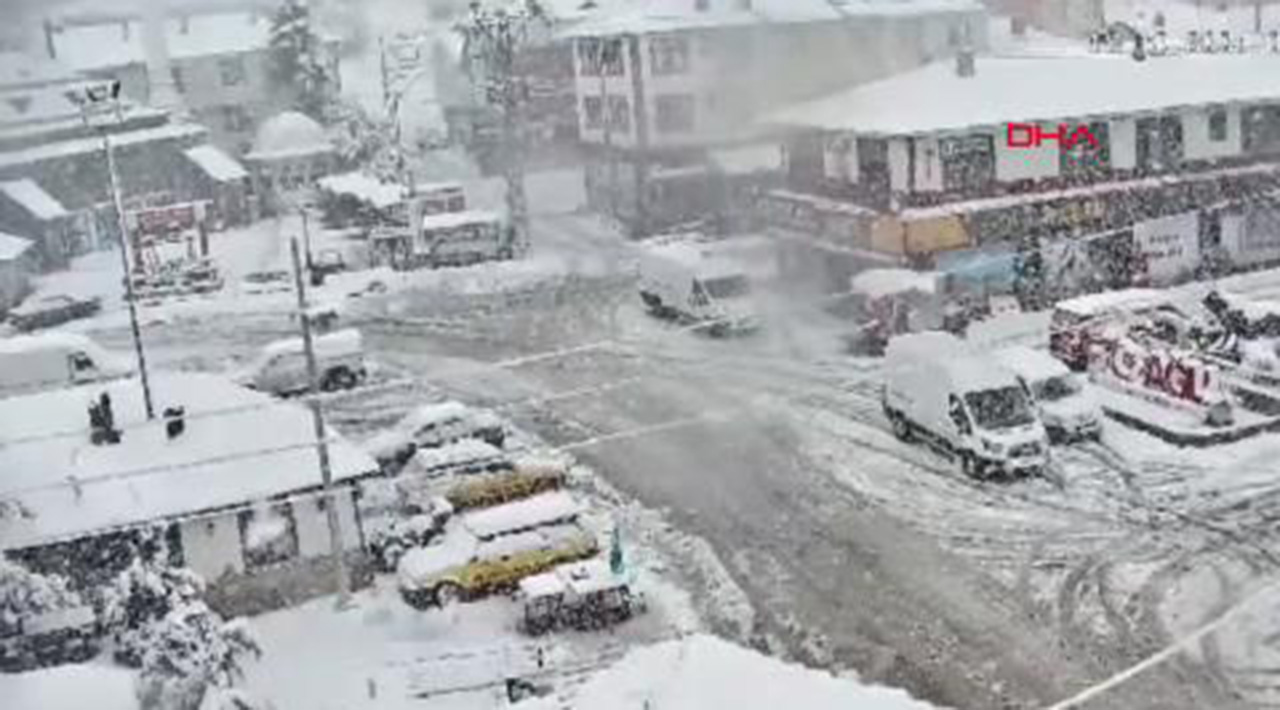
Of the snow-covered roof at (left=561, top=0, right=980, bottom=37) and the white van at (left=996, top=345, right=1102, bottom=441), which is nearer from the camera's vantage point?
the white van at (left=996, top=345, right=1102, bottom=441)

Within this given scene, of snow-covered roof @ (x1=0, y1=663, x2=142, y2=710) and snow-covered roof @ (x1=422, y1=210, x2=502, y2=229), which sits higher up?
snow-covered roof @ (x1=422, y1=210, x2=502, y2=229)

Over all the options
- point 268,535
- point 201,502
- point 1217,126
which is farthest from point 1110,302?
point 201,502

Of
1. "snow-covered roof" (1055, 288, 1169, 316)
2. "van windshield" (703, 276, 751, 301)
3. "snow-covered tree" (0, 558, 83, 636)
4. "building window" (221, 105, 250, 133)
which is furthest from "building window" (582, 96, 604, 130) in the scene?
"snow-covered tree" (0, 558, 83, 636)

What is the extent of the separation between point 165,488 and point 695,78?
2159 centimetres

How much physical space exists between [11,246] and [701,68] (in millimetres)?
20394

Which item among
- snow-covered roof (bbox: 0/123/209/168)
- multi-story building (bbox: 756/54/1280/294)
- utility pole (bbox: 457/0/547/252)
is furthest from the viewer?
utility pole (bbox: 457/0/547/252)

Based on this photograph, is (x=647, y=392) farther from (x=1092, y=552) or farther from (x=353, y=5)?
(x=353, y=5)

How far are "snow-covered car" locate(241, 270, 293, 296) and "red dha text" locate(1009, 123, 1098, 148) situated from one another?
71.0 feet

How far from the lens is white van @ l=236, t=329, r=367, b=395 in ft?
114

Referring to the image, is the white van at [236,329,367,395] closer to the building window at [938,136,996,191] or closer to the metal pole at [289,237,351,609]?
the metal pole at [289,237,351,609]

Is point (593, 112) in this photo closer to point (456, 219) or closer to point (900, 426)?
point (456, 219)

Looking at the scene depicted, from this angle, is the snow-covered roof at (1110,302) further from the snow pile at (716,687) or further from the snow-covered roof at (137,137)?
the snow pile at (716,687)

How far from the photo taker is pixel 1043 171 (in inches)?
1436

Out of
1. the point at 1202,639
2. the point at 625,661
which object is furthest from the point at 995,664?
the point at 625,661
